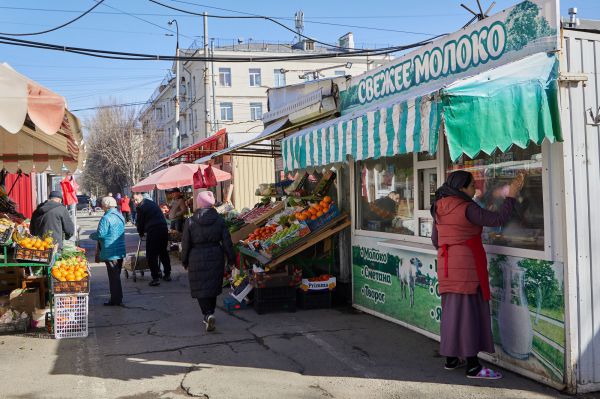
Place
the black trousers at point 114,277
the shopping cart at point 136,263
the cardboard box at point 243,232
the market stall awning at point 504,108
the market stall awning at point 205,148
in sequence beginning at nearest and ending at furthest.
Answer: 1. the market stall awning at point 504,108
2. the black trousers at point 114,277
3. the cardboard box at point 243,232
4. the shopping cart at point 136,263
5. the market stall awning at point 205,148

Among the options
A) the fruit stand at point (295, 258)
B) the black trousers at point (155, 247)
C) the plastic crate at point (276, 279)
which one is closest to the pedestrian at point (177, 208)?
the black trousers at point (155, 247)

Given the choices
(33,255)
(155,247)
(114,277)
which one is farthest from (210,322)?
(155,247)

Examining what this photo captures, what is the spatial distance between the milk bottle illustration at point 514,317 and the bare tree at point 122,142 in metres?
45.1

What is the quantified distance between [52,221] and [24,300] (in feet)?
4.77

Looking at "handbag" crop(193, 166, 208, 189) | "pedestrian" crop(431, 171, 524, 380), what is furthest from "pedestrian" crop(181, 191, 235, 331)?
"handbag" crop(193, 166, 208, 189)

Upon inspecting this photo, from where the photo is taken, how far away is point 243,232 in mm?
10398

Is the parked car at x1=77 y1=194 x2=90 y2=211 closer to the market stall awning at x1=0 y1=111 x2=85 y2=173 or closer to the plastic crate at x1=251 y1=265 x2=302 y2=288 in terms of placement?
the market stall awning at x1=0 y1=111 x2=85 y2=173

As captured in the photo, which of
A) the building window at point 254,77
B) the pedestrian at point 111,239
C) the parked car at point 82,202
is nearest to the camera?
the pedestrian at point 111,239

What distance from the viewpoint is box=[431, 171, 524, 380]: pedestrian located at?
4.83m

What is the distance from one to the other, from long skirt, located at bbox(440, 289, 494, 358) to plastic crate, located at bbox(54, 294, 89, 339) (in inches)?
171

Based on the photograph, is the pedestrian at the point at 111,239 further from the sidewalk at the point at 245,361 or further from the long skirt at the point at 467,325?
the long skirt at the point at 467,325

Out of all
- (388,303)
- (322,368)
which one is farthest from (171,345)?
(388,303)

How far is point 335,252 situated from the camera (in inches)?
A: 341

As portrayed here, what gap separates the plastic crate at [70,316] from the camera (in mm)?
6699
